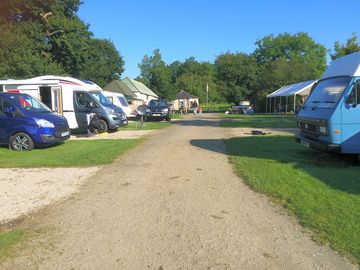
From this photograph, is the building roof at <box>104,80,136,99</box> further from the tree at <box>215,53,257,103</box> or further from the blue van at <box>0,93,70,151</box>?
the blue van at <box>0,93,70,151</box>

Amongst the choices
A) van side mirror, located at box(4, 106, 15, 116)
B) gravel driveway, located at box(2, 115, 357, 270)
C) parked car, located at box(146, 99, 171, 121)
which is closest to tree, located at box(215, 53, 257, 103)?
parked car, located at box(146, 99, 171, 121)

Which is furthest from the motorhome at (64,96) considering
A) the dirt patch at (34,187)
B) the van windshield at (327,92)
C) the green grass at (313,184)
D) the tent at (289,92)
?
the tent at (289,92)

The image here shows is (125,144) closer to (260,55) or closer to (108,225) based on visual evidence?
(108,225)

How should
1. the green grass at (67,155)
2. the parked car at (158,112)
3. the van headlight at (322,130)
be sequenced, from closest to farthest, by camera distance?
the van headlight at (322,130)
the green grass at (67,155)
the parked car at (158,112)

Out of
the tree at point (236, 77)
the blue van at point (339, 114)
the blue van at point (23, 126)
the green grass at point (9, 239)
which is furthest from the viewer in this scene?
the tree at point (236, 77)

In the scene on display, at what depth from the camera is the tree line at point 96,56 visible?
37.7 meters

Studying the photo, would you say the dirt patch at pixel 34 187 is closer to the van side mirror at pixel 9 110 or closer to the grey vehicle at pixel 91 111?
the van side mirror at pixel 9 110

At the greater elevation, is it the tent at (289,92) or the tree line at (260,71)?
the tree line at (260,71)

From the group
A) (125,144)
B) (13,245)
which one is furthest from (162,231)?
(125,144)

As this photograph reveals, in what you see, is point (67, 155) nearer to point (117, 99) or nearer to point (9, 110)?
point (9, 110)

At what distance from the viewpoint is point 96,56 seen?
57.3 metres

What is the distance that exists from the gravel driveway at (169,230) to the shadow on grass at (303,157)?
192 centimetres

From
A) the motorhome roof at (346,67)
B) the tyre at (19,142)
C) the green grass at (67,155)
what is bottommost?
the green grass at (67,155)

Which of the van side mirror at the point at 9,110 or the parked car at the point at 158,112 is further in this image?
the parked car at the point at 158,112
